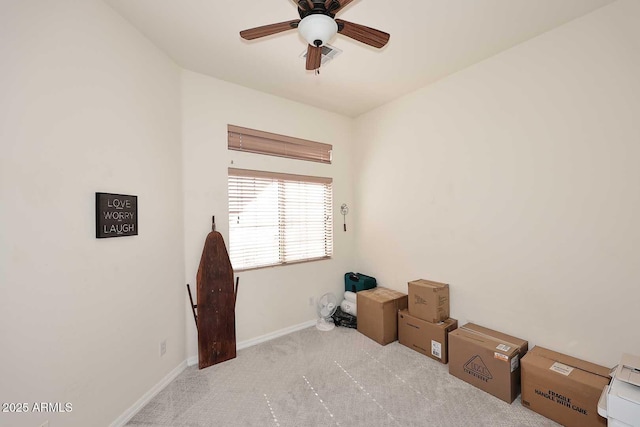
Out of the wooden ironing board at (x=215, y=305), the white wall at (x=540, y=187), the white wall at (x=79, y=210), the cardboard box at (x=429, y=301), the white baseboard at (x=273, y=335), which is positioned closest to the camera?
the white wall at (x=79, y=210)

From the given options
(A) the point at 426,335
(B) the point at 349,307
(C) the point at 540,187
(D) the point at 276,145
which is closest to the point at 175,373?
(B) the point at 349,307

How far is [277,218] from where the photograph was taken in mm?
3340

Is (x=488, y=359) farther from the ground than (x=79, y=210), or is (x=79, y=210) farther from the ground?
(x=79, y=210)

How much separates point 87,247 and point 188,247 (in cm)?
100

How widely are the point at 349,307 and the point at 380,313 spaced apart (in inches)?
27.2

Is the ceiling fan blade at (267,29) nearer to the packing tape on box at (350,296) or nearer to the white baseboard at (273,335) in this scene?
the white baseboard at (273,335)

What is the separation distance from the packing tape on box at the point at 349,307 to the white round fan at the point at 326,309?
18 centimetres

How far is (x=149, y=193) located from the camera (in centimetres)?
222

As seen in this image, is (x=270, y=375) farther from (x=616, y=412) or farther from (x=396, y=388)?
(x=616, y=412)

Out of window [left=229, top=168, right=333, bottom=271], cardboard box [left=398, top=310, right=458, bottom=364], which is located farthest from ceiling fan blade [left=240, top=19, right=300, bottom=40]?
cardboard box [left=398, top=310, right=458, bottom=364]

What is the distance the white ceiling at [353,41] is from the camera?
1885 mm

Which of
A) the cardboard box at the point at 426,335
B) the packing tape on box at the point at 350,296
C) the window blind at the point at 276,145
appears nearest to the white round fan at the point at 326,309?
the packing tape on box at the point at 350,296

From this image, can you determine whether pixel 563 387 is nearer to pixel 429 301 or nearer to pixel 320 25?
pixel 429 301

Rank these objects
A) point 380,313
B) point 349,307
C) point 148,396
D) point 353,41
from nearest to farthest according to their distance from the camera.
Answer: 1. point 148,396
2. point 353,41
3. point 380,313
4. point 349,307
